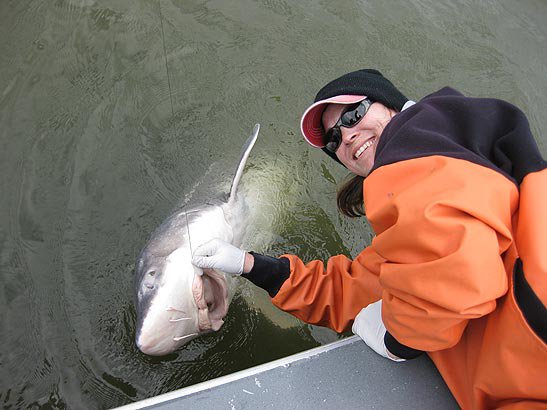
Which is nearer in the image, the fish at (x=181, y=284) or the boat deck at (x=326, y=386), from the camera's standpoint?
the boat deck at (x=326, y=386)

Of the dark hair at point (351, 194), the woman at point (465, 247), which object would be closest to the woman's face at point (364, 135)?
the dark hair at point (351, 194)

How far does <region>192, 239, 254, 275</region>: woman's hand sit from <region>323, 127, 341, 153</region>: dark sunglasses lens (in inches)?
30.0

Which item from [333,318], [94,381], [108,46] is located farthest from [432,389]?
[108,46]

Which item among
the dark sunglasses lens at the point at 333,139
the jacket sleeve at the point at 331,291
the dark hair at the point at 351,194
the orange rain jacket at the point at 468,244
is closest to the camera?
the orange rain jacket at the point at 468,244

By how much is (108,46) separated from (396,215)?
147 inches

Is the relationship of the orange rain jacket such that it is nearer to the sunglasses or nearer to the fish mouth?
the sunglasses

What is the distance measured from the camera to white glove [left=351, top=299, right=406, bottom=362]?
6.31ft

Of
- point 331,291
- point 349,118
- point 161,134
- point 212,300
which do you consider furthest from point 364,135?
point 161,134

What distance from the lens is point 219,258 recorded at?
2539mm

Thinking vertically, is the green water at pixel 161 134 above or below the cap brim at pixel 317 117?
below

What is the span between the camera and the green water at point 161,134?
3.08 m

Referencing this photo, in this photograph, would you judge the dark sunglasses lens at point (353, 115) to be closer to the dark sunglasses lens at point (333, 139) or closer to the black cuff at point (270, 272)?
the dark sunglasses lens at point (333, 139)

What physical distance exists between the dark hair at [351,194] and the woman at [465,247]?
0.93m

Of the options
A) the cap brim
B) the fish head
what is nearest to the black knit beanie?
the cap brim
